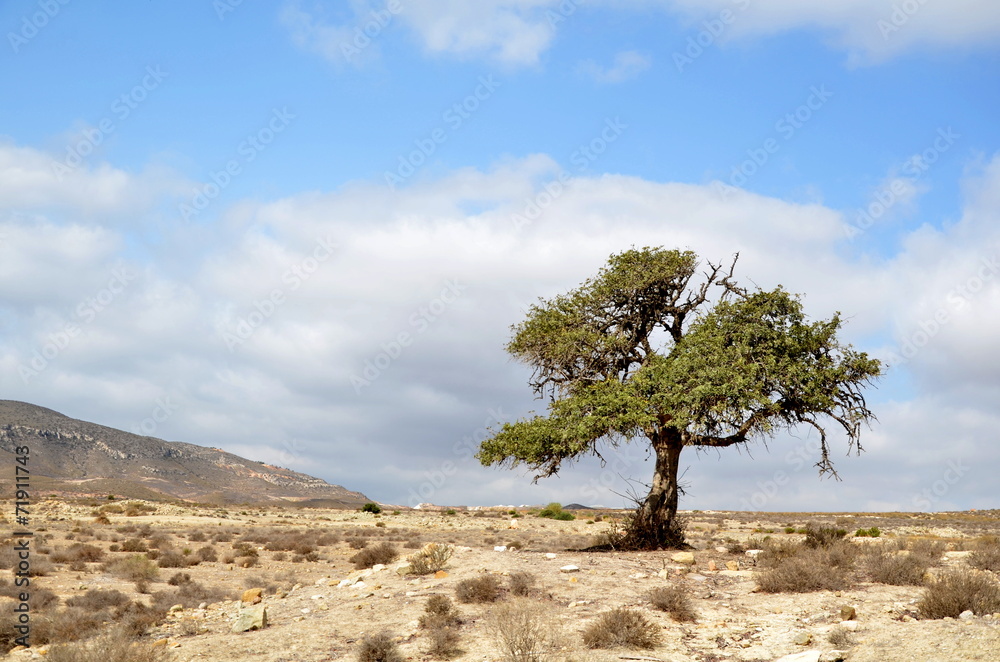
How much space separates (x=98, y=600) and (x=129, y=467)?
136 metres

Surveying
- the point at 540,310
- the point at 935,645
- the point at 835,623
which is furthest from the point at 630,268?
the point at 935,645

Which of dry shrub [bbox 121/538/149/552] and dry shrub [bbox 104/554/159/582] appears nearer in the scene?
dry shrub [bbox 104/554/159/582]

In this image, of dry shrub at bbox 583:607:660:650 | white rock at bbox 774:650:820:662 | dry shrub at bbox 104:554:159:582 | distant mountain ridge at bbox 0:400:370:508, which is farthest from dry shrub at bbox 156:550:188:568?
distant mountain ridge at bbox 0:400:370:508

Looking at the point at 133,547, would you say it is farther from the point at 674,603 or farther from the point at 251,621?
the point at 674,603

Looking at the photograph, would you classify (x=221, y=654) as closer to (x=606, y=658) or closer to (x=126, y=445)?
(x=606, y=658)

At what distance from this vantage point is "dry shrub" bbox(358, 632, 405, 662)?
1245 cm

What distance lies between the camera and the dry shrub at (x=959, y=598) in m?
12.7

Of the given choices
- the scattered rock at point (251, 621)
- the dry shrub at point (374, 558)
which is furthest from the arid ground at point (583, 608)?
the dry shrub at point (374, 558)

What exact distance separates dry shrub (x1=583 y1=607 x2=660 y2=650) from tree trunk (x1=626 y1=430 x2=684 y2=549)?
31.9 feet

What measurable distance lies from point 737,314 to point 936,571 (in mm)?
8575

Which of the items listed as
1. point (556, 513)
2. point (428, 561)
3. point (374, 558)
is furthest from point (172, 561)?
point (556, 513)

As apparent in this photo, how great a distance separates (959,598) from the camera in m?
12.8

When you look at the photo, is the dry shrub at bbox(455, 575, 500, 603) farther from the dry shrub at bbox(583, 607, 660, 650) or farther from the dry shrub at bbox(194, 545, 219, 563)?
the dry shrub at bbox(194, 545, 219, 563)

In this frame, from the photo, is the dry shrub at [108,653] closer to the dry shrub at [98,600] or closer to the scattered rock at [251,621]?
the scattered rock at [251,621]
